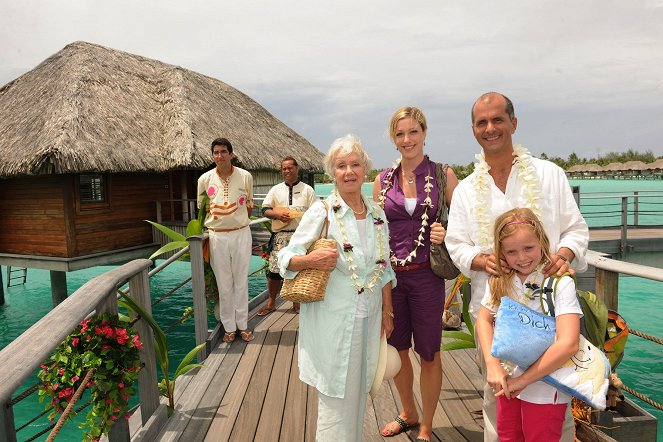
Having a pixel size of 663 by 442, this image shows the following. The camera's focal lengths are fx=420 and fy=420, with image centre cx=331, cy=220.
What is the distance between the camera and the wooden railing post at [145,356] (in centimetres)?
279

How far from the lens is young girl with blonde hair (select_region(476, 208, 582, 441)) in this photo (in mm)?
1597

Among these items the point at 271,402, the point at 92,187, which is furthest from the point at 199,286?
the point at 92,187

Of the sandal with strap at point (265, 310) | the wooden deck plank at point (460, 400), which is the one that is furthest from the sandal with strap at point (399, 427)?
the sandal with strap at point (265, 310)

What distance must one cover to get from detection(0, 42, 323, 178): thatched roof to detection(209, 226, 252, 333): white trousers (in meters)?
8.23

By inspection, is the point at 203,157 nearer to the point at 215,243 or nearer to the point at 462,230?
the point at 215,243

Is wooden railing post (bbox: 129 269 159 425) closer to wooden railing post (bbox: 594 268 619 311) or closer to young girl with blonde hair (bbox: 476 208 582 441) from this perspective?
young girl with blonde hair (bbox: 476 208 582 441)

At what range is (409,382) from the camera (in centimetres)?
264

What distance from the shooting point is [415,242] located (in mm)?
2354

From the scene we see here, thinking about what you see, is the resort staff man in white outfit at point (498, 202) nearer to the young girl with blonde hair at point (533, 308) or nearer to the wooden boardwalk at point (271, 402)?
the young girl with blonde hair at point (533, 308)

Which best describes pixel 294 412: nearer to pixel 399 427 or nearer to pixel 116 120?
pixel 399 427

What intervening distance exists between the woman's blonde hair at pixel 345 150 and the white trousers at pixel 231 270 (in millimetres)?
2398

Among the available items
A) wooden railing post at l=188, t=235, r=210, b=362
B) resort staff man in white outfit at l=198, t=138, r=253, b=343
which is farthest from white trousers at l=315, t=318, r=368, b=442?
resort staff man in white outfit at l=198, t=138, r=253, b=343

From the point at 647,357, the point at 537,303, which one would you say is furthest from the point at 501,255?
the point at 647,357

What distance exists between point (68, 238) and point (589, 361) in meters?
12.2
